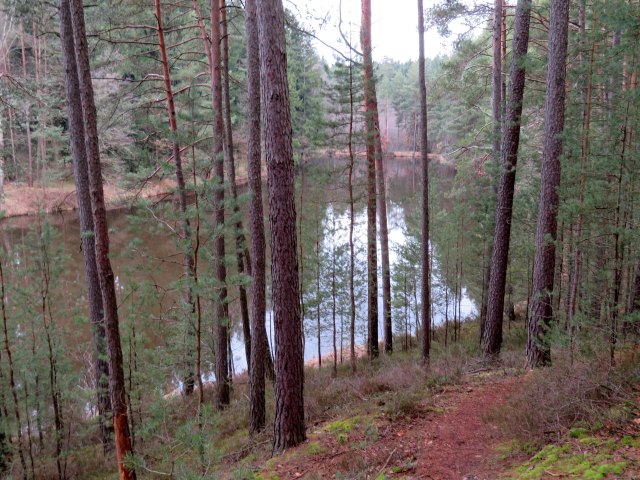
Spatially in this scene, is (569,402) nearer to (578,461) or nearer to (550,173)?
(578,461)

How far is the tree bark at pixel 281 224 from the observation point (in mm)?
5480

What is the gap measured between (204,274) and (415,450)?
6120mm

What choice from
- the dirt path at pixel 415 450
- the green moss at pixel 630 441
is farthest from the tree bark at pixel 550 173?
the green moss at pixel 630 441

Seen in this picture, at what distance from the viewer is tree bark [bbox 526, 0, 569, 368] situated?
300 inches

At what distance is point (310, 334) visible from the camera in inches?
713

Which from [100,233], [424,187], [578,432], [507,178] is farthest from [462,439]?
[424,187]

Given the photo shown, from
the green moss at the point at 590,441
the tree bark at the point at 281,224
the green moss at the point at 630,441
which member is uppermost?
the tree bark at the point at 281,224

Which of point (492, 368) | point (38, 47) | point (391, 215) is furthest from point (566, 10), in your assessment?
point (38, 47)

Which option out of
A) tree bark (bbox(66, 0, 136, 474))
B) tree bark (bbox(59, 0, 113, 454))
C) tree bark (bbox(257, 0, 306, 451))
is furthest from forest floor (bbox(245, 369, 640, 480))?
tree bark (bbox(59, 0, 113, 454))

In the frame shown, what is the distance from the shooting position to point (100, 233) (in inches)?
222

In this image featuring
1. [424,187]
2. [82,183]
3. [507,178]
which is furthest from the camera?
[424,187]

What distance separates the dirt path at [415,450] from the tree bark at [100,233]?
2.00 m

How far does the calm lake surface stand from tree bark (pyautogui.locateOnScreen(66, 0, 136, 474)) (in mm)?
308

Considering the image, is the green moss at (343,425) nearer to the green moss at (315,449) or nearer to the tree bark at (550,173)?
the green moss at (315,449)
